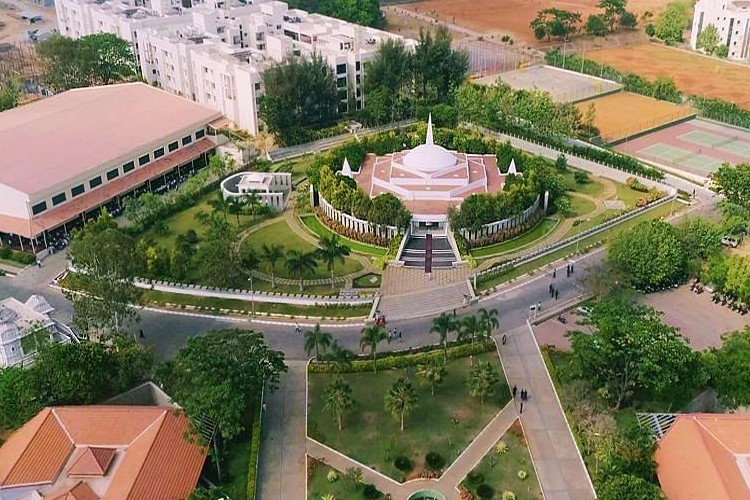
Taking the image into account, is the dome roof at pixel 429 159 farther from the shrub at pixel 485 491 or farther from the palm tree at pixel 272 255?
the shrub at pixel 485 491

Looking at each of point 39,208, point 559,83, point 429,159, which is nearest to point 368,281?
point 429,159

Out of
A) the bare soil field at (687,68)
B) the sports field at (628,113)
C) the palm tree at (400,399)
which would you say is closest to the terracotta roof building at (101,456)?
the palm tree at (400,399)

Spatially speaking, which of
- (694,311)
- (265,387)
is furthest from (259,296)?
(694,311)

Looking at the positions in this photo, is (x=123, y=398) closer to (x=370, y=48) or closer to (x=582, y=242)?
(x=582, y=242)

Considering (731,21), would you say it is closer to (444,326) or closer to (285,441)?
(444,326)

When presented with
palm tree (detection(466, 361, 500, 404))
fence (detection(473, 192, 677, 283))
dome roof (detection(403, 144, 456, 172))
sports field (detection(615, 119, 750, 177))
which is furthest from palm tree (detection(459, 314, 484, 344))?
sports field (detection(615, 119, 750, 177))

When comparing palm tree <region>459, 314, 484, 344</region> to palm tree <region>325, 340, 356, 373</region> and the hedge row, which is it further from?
palm tree <region>325, 340, 356, 373</region>

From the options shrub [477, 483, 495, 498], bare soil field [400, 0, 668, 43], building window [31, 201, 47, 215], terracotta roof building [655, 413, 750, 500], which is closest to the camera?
terracotta roof building [655, 413, 750, 500]
